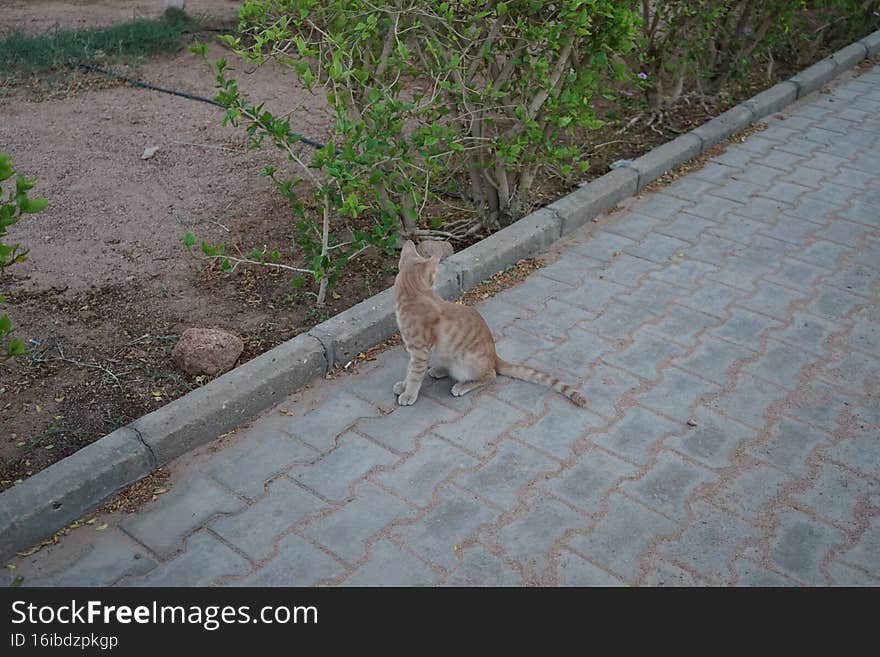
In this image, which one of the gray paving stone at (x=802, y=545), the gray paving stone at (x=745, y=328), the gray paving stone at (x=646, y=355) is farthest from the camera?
the gray paving stone at (x=745, y=328)

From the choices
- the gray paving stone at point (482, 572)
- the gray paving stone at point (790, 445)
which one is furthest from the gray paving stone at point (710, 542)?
the gray paving stone at point (482, 572)

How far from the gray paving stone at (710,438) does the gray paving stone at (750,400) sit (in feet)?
0.23

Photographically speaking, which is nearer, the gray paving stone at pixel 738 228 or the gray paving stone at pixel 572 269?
the gray paving stone at pixel 572 269

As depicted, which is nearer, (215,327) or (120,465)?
(120,465)

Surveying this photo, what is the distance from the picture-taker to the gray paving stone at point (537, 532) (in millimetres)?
3336

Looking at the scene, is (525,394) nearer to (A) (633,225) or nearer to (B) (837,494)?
(B) (837,494)

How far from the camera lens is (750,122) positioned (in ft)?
25.3

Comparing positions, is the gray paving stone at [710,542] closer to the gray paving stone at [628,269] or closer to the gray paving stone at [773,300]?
the gray paving stone at [773,300]

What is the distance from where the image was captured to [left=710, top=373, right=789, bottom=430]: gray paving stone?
4160 mm

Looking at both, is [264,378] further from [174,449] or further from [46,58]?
[46,58]

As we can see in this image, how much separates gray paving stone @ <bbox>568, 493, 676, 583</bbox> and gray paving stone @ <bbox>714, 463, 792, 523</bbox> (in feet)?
1.05

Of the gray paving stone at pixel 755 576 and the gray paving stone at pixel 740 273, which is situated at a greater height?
the gray paving stone at pixel 740 273
